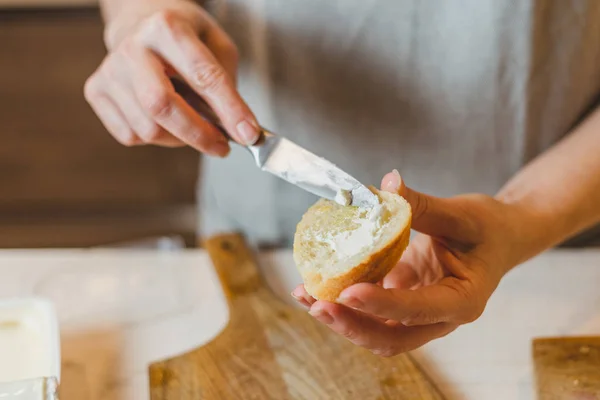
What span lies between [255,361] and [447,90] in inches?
15.8

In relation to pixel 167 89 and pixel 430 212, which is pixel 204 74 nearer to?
pixel 167 89

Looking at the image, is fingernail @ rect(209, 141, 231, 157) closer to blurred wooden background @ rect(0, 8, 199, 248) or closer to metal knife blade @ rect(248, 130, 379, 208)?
metal knife blade @ rect(248, 130, 379, 208)

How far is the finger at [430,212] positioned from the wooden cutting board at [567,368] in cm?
19

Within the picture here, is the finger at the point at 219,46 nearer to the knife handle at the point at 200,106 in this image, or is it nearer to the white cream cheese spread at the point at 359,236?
the knife handle at the point at 200,106

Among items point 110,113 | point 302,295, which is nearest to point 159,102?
point 110,113

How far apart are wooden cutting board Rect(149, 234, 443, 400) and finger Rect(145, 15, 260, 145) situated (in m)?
0.22

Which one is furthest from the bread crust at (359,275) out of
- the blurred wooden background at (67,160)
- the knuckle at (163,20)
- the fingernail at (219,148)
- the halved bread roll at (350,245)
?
the blurred wooden background at (67,160)

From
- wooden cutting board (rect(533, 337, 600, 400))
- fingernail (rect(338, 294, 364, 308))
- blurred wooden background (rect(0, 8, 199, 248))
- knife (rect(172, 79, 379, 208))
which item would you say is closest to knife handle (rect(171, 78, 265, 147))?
knife (rect(172, 79, 379, 208))

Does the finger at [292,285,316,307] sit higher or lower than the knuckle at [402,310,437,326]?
lower

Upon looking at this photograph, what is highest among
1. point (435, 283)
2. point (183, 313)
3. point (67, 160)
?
point (435, 283)

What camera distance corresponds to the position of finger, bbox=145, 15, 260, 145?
2.27 feet

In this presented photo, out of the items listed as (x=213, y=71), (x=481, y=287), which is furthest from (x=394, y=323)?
(x=213, y=71)

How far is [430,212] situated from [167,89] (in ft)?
0.94

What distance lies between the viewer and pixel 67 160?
1.80m
